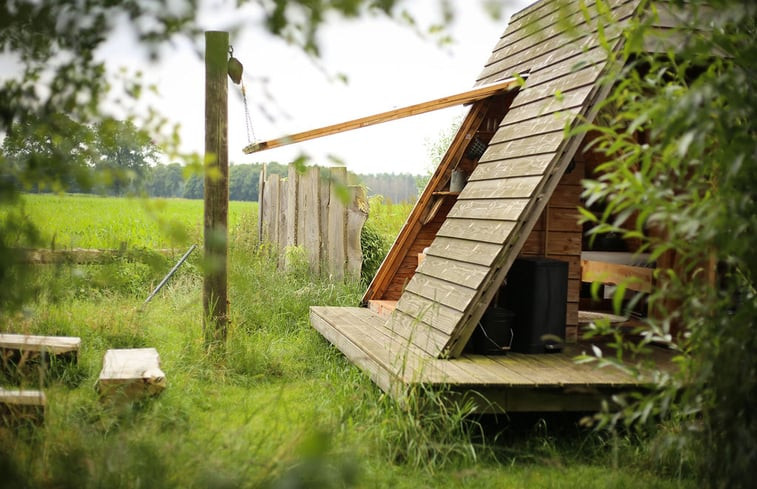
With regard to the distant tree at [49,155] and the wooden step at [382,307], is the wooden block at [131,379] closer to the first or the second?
the wooden step at [382,307]

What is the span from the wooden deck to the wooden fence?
4.10m

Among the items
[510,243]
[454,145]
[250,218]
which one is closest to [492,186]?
[510,243]

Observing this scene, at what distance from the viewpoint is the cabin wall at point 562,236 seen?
18.9 feet

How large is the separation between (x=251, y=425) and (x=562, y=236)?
3.05 m

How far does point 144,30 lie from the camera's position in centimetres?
149

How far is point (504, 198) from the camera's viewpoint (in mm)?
4898

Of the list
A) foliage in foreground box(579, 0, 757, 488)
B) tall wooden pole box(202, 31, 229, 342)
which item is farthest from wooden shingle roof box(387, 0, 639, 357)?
foliage in foreground box(579, 0, 757, 488)

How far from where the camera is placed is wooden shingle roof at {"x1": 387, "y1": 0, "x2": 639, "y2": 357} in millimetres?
4594

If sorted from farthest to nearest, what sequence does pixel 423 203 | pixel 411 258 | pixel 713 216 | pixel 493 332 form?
pixel 411 258 → pixel 423 203 → pixel 493 332 → pixel 713 216

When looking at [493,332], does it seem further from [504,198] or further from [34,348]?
[34,348]

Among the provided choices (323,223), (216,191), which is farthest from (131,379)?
(323,223)

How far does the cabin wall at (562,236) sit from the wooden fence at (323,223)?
10.6 ft

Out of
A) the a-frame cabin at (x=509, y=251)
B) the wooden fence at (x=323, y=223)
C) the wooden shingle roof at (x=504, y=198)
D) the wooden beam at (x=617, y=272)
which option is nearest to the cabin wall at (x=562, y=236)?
the a-frame cabin at (x=509, y=251)

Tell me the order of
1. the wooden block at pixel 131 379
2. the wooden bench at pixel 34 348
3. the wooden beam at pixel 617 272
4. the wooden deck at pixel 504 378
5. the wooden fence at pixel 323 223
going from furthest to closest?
the wooden fence at pixel 323 223 → the wooden beam at pixel 617 272 → the wooden bench at pixel 34 348 → the wooden block at pixel 131 379 → the wooden deck at pixel 504 378
